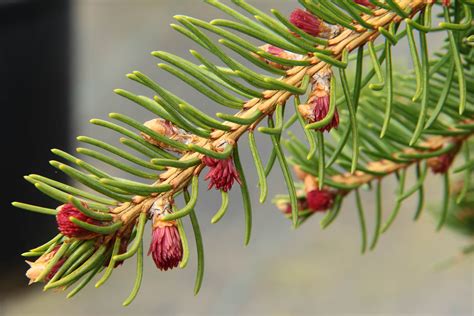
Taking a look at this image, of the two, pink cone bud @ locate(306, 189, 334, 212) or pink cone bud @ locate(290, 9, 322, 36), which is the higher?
pink cone bud @ locate(290, 9, 322, 36)

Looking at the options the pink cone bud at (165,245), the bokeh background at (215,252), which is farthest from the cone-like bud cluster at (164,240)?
the bokeh background at (215,252)

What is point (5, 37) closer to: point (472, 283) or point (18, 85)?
point (18, 85)

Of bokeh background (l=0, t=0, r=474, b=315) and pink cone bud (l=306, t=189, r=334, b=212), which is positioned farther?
bokeh background (l=0, t=0, r=474, b=315)

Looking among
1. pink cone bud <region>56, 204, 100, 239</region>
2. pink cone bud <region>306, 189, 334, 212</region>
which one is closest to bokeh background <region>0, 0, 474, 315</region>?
Answer: pink cone bud <region>306, 189, 334, 212</region>

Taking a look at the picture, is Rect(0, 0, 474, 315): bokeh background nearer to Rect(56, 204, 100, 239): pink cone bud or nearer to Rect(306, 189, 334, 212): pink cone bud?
Rect(306, 189, 334, 212): pink cone bud

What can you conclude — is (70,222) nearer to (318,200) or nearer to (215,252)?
(318,200)

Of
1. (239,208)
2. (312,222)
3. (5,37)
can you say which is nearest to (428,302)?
(312,222)
